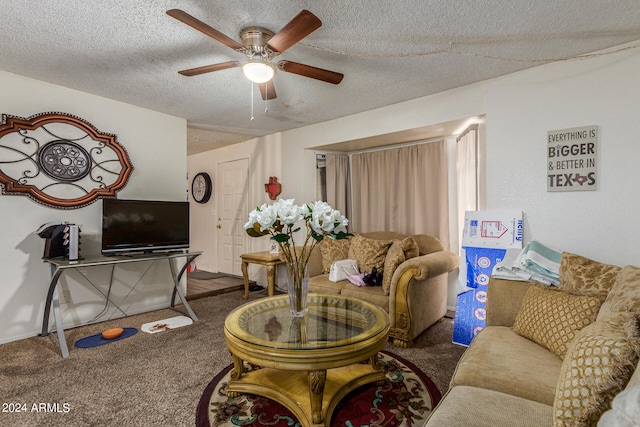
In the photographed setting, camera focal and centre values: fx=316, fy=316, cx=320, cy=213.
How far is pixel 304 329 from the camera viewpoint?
1856 mm

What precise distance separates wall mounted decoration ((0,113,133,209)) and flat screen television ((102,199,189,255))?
41cm

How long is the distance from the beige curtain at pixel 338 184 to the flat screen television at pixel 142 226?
1.90 meters

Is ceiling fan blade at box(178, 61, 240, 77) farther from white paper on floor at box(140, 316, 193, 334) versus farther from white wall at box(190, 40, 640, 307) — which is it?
white paper on floor at box(140, 316, 193, 334)

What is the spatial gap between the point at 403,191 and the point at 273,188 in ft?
Answer: 6.13

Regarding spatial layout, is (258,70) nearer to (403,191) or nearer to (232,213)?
(403,191)

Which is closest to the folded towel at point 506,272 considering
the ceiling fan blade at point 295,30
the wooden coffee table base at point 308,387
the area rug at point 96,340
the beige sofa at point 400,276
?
the beige sofa at point 400,276

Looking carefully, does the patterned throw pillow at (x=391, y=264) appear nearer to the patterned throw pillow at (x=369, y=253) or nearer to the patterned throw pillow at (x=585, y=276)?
Answer: the patterned throw pillow at (x=369, y=253)

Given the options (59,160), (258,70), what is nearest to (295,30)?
(258,70)

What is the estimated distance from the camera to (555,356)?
5.20ft

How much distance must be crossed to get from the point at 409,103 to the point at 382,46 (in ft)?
3.85

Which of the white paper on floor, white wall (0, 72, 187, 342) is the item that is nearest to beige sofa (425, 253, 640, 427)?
the white paper on floor

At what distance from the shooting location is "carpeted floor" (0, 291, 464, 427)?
1.79 m

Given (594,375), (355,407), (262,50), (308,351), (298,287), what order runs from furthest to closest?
(262,50)
(298,287)
(355,407)
(308,351)
(594,375)

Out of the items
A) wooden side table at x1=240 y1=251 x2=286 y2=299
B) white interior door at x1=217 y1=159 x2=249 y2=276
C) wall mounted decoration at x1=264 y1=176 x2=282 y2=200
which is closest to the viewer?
wooden side table at x1=240 y1=251 x2=286 y2=299
